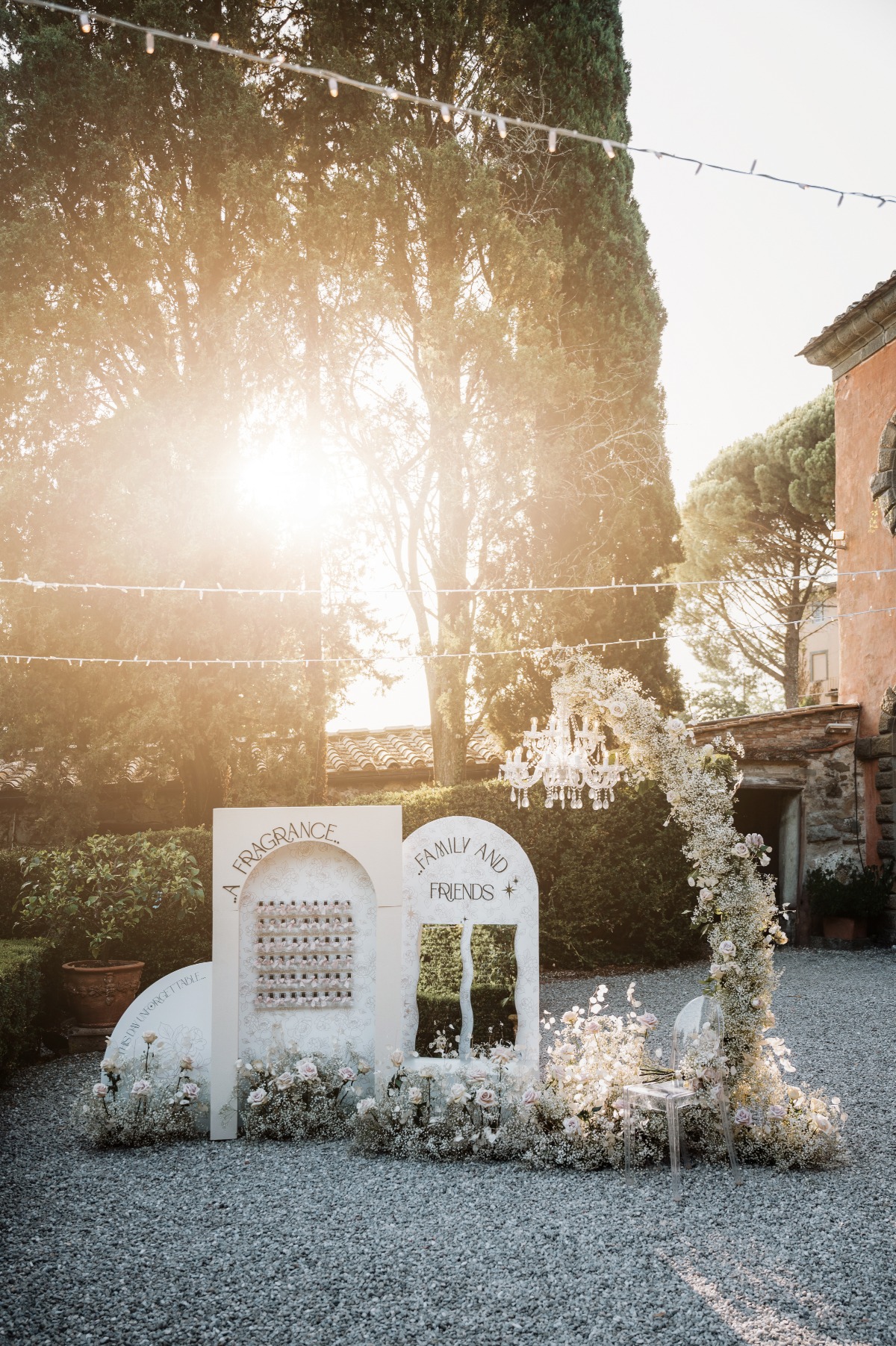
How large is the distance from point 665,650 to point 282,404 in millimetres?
5809

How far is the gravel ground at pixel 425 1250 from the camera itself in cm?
287

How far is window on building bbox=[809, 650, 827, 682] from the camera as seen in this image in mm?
20703

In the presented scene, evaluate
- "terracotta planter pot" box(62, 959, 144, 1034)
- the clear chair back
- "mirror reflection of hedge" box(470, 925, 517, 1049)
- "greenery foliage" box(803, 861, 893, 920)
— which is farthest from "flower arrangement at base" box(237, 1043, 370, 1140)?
"greenery foliage" box(803, 861, 893, 920)

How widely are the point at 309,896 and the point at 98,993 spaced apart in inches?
104

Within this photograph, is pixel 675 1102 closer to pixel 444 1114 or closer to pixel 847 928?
pixel 444 1114

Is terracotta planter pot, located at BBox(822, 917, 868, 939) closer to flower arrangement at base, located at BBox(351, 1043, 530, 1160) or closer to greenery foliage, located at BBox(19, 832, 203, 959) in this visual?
greenery foliage, located at BBox(19, 832, 203, 959)

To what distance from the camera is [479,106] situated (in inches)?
518

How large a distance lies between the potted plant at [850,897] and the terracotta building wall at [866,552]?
1.64ft

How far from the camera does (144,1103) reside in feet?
15.7

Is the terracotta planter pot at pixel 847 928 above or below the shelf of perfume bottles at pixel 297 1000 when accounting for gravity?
below

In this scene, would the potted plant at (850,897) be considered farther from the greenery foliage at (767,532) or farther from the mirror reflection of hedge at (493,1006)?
the greenery foliage at (767,532)

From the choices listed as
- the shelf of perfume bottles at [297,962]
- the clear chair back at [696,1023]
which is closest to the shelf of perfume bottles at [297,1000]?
the shelf of perfume bottles at [297,962]

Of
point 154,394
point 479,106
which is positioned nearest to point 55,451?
point 154,394

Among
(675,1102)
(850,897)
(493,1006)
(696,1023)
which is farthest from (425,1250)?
(850,897)
